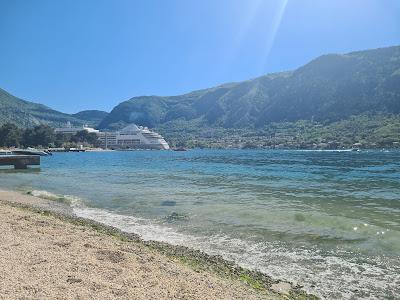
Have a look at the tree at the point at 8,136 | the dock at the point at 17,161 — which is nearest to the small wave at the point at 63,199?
the dock at the point at 17,161

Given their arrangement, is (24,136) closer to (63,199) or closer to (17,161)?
(17,161)

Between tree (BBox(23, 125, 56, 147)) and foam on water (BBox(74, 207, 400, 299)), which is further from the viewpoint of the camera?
tree (BBox(23, 125, 56, 147))

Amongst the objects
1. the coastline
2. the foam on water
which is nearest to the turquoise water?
the foam on water

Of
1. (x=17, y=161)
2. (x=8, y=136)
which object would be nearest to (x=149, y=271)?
(x=17, y=161)

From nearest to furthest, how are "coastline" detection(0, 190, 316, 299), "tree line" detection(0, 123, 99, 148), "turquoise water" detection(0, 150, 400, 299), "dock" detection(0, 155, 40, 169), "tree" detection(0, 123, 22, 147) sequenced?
"coastline" detection(0, 190, 316, 299)
"turquoise water" detection(0, 150, 400, 299)
"dock" detection(0, 155, 40, 169)
"tree" detection(0, 123, 22, 147)
"tree line" detection(0, 123, 99, 148)

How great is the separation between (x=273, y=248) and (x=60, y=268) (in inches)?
294

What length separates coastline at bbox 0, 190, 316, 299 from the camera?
8.23m

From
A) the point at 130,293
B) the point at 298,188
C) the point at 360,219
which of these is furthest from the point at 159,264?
the point at 298,188

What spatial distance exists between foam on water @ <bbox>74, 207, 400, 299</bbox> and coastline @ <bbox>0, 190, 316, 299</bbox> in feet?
2.60

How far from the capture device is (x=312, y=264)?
11852mm

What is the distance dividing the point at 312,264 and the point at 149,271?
5.24 metres

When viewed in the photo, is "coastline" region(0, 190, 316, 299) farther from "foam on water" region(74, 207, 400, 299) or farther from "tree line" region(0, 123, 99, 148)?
"tree line" region(0, 123, 99, 148)

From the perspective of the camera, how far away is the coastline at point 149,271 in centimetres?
823

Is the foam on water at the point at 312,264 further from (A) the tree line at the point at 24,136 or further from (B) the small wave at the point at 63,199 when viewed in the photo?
(A) the tree line at the point at 24,136
